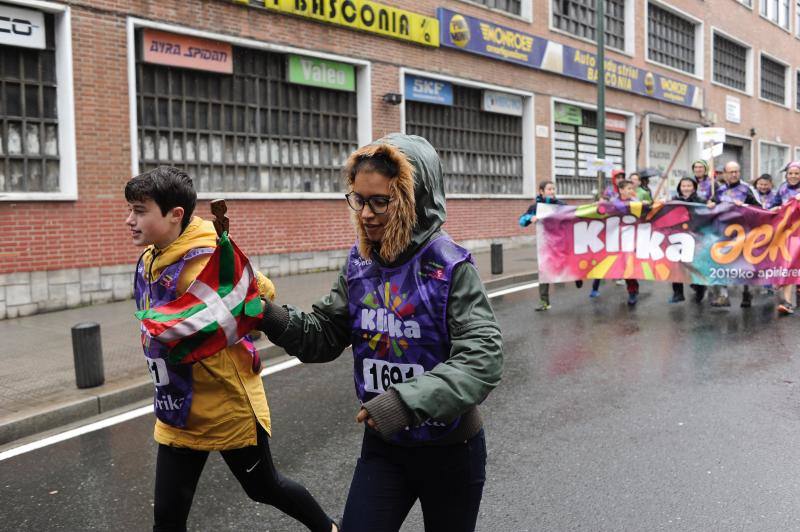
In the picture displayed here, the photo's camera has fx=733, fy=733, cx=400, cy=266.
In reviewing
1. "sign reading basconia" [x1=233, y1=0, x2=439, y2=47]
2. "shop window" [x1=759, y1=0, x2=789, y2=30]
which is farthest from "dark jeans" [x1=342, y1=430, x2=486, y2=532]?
"shop window" [x1=759, y1=0, x2=789, y2=30]

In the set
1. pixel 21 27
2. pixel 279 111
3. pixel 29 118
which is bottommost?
pixel 29 118

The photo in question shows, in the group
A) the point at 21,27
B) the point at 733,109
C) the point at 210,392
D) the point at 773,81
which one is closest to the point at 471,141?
the point at 21,27

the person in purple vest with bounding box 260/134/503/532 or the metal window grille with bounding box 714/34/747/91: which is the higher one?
the metal window grille with bounding box 714/34/747/91

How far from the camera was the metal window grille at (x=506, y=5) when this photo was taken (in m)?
18.9

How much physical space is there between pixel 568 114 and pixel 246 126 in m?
11.7

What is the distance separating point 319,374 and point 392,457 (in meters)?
4.70

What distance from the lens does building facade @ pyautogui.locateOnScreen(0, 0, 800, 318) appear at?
34.2 ft

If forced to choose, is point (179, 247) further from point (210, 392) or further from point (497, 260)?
point (497, 260)

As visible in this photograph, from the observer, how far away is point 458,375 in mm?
2055

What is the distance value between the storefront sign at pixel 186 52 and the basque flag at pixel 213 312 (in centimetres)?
1016

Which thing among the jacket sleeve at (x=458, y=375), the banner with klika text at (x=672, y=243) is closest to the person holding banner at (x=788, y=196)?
the banner with klika text at (x=672, y=243)

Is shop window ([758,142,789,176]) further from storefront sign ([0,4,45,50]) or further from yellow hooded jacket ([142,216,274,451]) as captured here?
yellow hooded jacket ([142,216,274,451])

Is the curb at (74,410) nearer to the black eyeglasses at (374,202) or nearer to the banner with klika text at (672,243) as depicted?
the black eyeglasses at (374,202)

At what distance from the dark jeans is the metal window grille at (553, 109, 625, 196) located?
19980 mm
